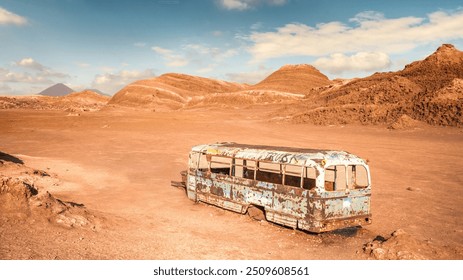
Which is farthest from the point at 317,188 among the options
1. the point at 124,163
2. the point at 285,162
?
the point at 124,163

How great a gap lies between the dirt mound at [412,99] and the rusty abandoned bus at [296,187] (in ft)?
98.6

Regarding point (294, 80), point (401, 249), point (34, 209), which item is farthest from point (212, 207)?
point (294, 80)

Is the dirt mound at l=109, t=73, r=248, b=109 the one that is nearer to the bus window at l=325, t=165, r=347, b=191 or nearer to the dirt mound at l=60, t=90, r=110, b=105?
the dirt mound at l=60, t=90, r=110, b=105

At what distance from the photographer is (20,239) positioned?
797 cm

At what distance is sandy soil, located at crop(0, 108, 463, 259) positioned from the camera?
8656 mm

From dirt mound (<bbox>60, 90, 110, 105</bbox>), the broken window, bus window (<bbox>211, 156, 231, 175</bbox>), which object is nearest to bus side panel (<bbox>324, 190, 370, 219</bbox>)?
the broken window

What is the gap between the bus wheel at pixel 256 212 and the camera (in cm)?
1152

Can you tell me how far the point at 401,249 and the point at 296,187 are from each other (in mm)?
3034

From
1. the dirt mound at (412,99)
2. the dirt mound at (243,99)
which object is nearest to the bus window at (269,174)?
the dirt mound at (412,99)

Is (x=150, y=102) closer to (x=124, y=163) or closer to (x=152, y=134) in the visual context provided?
(x=152, y=134)

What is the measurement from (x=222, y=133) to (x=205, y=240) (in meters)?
29.8

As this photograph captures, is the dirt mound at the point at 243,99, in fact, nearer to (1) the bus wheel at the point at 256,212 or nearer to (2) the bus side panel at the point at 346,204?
(1) the bus wheel at the point at 256,212

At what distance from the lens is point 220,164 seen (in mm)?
13797

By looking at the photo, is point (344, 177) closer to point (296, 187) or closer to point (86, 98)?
point (296, 187)
